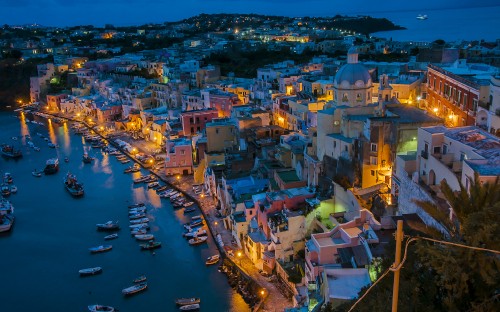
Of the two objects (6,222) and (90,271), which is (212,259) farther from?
(6,222)

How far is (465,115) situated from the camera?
659 inches

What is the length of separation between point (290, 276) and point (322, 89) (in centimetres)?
1414

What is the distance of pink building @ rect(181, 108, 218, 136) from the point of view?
2878cm

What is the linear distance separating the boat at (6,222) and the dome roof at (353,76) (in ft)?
50.4

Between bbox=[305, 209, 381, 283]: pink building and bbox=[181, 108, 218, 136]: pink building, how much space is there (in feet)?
53.9

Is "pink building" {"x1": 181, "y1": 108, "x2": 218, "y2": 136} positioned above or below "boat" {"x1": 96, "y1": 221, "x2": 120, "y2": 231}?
above

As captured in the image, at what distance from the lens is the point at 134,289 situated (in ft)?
53.2

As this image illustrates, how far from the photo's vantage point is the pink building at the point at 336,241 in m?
12.7

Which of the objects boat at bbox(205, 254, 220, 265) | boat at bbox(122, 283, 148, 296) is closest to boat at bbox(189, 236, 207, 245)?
boat at bbox(205, 254, 220, 265)

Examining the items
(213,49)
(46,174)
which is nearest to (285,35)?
(213,49)

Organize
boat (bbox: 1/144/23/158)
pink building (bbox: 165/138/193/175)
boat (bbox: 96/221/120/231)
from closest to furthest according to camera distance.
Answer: boat (bbox: 96/221/120/231) → pink building (bbox: 165/138/193/175) → boat (bbox: 1/144/23/158)

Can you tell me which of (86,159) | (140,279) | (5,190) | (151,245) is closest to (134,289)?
(140,279)

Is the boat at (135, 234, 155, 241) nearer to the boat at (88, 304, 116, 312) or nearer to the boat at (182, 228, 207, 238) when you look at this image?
the boat at (182, 228, 207, 238)

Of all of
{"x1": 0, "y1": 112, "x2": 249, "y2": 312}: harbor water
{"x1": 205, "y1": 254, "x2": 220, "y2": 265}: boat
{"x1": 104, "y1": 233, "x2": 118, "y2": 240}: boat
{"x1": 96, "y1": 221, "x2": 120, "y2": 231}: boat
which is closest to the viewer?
{"x1": 0, "y1": 112, "x2": 249, "y2": 312}: harbor water
